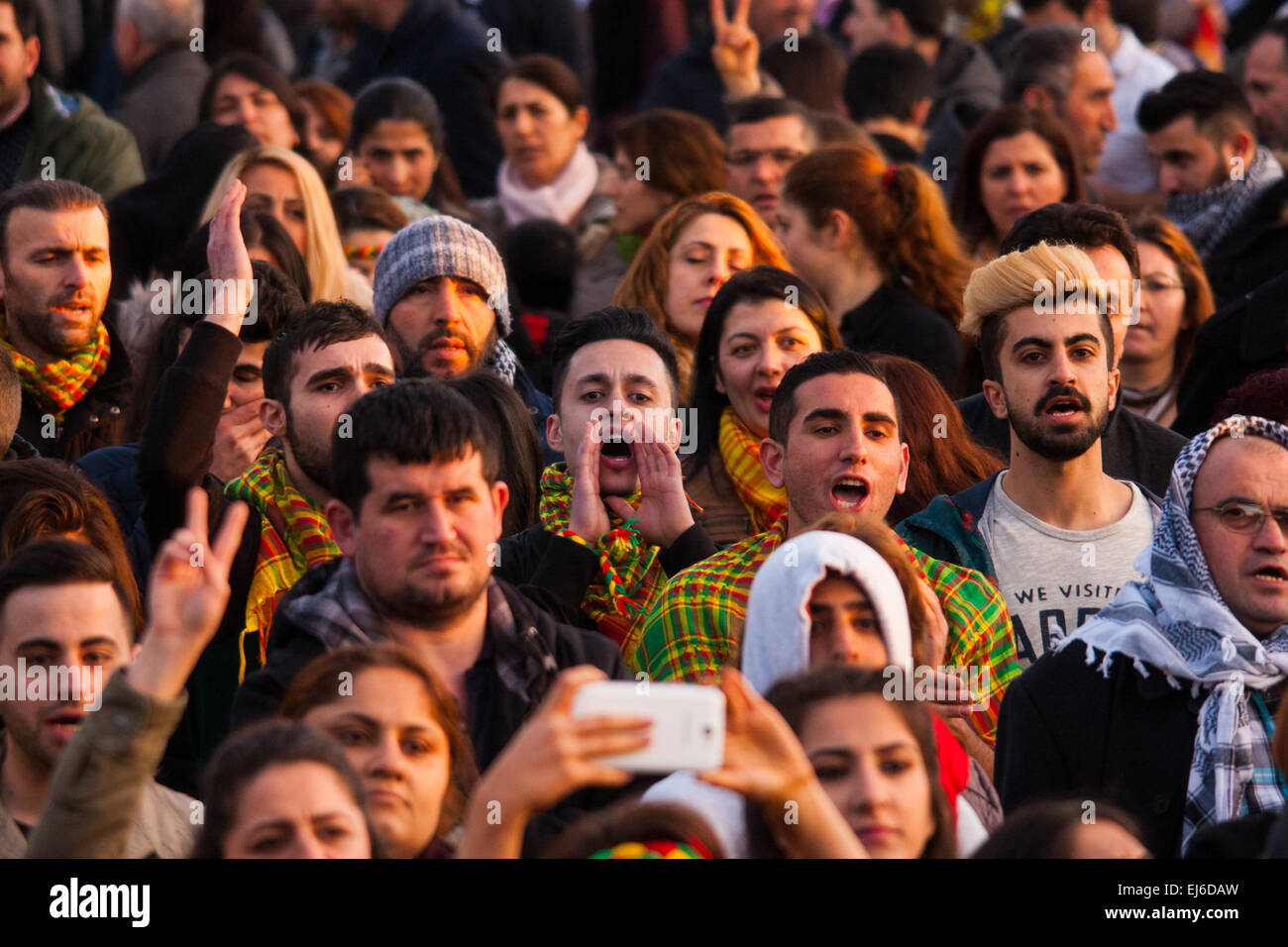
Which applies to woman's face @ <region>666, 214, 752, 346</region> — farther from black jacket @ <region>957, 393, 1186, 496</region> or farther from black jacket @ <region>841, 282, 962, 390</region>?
black jacket @ <region>957, 393, 1186, 496</region>

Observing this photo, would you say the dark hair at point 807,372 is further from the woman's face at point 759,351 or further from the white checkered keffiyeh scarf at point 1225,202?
the white checkered keffiyeh scarf at point 1225,202

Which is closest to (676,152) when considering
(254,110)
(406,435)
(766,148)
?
→ (766,148)

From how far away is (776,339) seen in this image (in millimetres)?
7312

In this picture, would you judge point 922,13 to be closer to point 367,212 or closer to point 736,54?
point 736,54

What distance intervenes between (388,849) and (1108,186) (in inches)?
287

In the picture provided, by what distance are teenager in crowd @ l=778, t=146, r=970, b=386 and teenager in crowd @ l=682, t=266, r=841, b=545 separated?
1.07m

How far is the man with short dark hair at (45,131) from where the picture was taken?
364 inches

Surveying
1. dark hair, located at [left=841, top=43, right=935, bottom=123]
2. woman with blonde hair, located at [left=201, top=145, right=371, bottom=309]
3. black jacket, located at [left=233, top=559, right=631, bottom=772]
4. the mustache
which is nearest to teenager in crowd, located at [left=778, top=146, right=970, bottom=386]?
woman with blonde hair, located at [left=201, top=145, right=371, bottom=309]

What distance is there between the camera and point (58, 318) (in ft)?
23.4

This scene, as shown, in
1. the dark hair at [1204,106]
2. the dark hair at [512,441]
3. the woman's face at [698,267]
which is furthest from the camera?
the dark hair at [1204,106]

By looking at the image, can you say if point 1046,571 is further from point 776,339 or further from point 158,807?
point 158,807

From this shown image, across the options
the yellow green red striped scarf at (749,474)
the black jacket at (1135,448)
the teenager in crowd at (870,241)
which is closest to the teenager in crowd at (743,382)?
the yellow green red striped scarf at (749,474)

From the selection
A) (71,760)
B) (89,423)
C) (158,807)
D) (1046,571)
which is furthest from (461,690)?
(89,423)

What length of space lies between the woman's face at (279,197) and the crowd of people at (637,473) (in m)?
0.02
